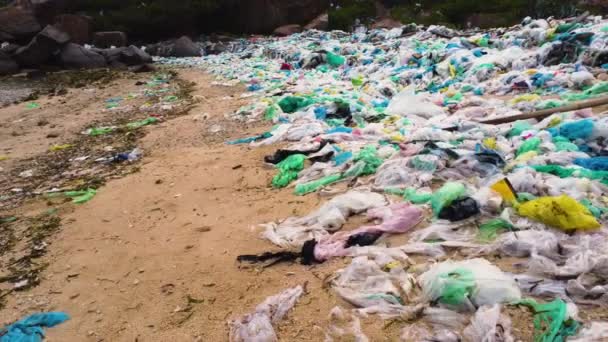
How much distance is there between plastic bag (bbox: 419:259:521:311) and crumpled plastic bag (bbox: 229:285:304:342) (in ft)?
2.15

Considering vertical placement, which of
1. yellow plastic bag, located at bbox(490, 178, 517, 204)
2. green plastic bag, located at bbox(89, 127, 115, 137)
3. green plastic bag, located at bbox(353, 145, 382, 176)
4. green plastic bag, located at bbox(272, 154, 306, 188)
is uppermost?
yellow plastic bag, located at bbox(490, 178, 517, 204)

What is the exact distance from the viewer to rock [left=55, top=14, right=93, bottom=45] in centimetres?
1784

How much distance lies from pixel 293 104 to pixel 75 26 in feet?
52.5

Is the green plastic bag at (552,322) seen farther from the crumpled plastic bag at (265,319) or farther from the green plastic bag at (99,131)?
the green plastic bag at (99,131)

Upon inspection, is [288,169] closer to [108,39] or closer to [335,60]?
[335,60]

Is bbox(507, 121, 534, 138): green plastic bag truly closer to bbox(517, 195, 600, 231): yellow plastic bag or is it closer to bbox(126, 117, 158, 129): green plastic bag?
bbox(517, 195, 600, 231): yellow plastic bag

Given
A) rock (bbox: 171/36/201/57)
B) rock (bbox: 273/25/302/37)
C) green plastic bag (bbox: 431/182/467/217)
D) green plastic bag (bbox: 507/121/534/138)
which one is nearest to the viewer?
green plastic bag (bbox: 431/182/467/217)

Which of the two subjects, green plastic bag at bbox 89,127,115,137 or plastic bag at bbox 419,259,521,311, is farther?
green plastic bag at bbox 89,127,115,137

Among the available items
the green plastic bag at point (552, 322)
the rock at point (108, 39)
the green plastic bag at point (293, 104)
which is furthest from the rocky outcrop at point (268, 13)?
the green plastic bag at point (552, 322)

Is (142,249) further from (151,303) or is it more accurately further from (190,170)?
(190,170)

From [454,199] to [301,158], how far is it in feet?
5.47

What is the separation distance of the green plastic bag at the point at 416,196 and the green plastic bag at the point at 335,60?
677cm

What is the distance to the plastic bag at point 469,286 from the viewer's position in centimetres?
187

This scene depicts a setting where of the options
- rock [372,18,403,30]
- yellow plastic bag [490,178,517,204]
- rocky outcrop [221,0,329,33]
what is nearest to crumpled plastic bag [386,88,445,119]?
yellow plastic bag [490,178,517,204]
